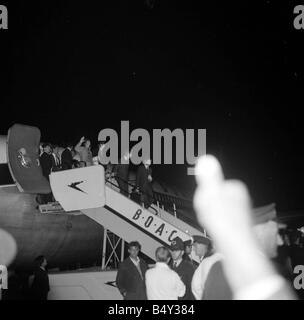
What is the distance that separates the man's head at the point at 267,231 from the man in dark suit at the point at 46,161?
962 cm

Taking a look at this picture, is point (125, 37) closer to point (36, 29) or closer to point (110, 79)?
point (110, 79)

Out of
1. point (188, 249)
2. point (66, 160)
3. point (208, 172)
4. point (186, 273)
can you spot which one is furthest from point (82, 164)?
point (208, 172)

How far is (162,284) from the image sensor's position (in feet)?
22.9

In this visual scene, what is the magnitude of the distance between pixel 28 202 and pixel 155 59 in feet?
48.5

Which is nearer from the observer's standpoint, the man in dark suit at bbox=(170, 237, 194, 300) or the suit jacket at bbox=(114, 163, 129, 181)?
the man in dark suit at bbox=(170, 237, 194, 300)

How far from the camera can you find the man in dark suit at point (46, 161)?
516 inches

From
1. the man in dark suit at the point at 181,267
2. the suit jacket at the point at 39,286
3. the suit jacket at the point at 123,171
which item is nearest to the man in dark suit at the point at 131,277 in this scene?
the man in dark suit at the point at 181,267

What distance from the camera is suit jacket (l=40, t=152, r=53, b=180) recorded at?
1309 centimetres

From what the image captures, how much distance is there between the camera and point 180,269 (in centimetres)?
867

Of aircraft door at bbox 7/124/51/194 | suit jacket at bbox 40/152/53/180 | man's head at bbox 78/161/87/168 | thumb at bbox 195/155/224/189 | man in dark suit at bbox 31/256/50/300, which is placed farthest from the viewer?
thumb at bbox 195/155/224/189

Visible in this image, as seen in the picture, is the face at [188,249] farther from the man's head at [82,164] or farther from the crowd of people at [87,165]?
the man's head at [82,164]

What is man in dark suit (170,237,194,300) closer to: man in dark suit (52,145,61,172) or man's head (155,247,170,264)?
man's head (155,247,170,264)

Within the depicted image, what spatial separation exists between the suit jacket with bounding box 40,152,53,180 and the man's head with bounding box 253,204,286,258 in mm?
9680

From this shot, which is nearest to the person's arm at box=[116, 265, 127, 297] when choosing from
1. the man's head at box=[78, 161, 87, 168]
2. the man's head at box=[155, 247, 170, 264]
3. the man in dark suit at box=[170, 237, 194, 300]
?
the man in dark suit at box=[170, 237, 194, 300]
